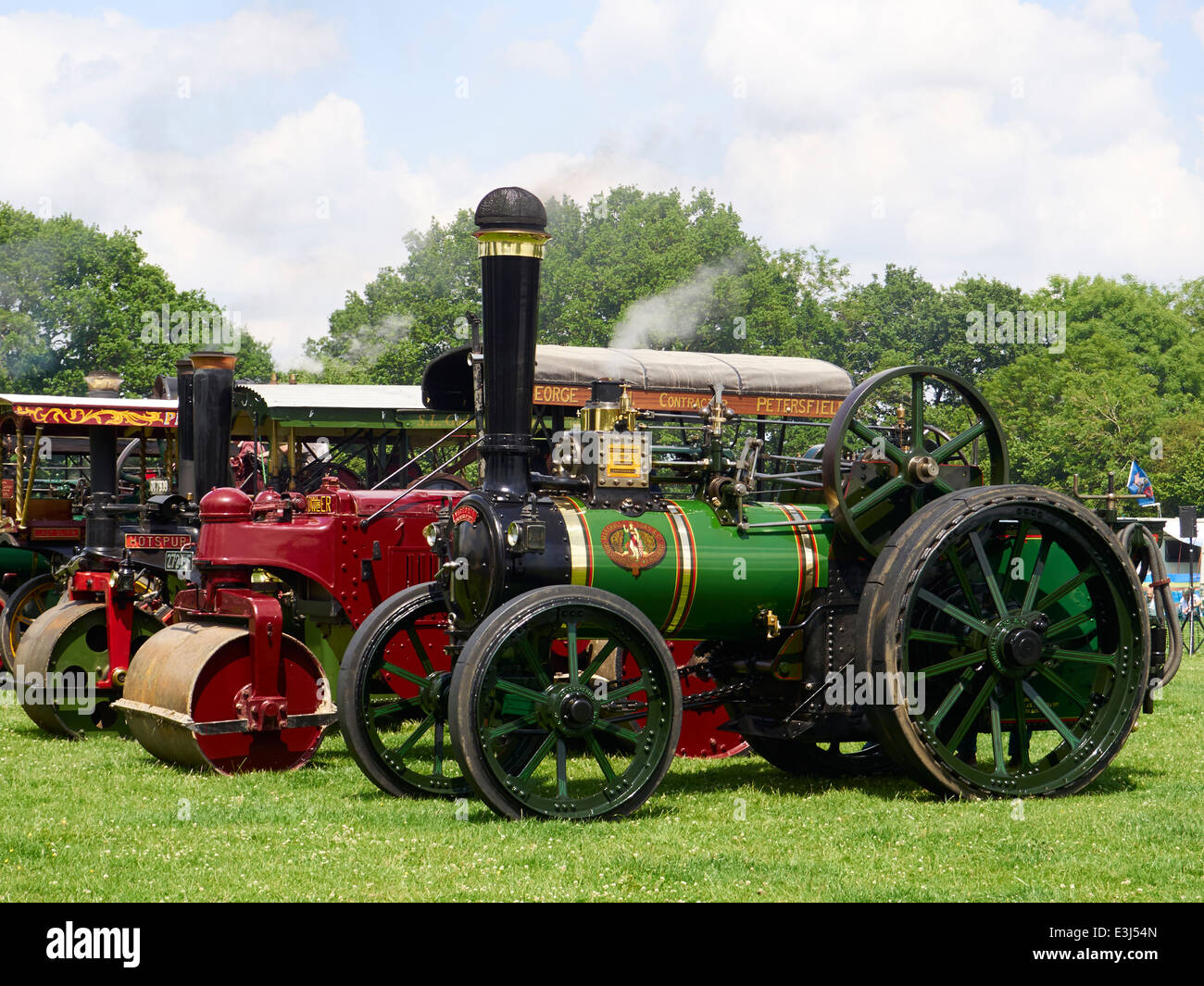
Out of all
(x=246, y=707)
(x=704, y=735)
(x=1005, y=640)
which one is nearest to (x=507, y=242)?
(x=1005, y=640)

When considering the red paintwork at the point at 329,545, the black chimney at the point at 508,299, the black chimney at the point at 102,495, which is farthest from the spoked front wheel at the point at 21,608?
the black chimney at the point at 508,299

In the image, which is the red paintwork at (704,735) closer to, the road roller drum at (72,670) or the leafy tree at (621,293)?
the road roller drum at (72,670)

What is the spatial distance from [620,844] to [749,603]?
1842mm

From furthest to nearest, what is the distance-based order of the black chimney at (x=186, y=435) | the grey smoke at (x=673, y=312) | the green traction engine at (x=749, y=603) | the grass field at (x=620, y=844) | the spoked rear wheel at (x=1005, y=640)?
the grey smoke at (x=673, y=312) < the black chimney at (x=186, y=435) < the spoked rear wheel at (x=1005, y=640) < the green traction engine at (x=749, y=603) < the grass field at (x=620, y=844)

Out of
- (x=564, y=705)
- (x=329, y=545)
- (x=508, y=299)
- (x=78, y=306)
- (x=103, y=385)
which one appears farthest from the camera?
(x=78, y=306)

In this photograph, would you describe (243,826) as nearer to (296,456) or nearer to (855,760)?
(855,760)

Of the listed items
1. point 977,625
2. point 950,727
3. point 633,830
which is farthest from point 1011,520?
point 633,830

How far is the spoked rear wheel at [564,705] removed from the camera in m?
6.77

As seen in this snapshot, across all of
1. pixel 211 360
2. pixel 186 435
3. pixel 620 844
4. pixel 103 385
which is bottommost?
pixel 620 844

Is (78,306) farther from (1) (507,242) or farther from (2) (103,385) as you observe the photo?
(1) (507,242)

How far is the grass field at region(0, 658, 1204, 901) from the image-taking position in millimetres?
5773

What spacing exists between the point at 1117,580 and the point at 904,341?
149ft

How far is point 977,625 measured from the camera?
7672mm

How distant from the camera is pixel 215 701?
885 cm
